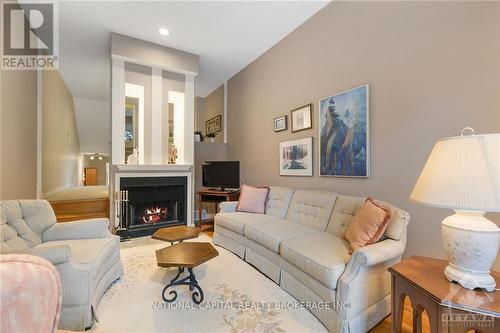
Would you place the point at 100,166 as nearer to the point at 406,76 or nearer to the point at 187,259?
the point at 187,259

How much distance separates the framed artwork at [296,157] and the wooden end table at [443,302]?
1.90 metres

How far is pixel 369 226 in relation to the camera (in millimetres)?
1773

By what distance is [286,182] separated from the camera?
3.60 meters

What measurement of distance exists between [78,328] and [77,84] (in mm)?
6257

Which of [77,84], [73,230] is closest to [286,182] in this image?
[73,230]

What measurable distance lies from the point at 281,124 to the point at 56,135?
512cm

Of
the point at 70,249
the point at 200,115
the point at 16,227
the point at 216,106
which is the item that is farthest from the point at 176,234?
the point at 200,115

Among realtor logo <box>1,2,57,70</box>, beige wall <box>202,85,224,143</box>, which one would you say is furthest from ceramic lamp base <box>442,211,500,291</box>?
beige wall <box>202,85,224,143</box>

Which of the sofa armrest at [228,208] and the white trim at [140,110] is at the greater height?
the white trim at [140,110]

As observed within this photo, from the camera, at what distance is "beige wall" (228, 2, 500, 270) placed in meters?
1.68

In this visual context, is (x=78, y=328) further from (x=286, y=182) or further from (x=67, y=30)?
(x=67, y=30)

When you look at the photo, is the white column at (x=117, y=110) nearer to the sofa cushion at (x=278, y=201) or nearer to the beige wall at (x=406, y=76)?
the sofa cushion at (x=278, y=201)

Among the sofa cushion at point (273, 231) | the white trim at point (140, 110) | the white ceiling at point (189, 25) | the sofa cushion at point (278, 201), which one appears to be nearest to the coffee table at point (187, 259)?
the sofa cushion at point (273, 231)

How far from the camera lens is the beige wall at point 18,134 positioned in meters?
2.46
